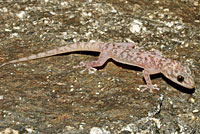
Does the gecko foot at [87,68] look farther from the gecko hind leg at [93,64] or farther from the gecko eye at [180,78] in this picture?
the gecko eye at [180,78]

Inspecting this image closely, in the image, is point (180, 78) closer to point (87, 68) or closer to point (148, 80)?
point (148, 80)

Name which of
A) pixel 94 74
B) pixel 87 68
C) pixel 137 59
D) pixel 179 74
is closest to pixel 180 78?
pixel 179 74

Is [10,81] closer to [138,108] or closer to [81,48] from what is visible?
[81,48]

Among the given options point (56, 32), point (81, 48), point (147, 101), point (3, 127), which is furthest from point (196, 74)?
point (3, 127)

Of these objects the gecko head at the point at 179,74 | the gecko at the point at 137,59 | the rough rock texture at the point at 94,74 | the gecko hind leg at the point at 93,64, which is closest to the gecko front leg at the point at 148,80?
the gecko at the point at 137,59

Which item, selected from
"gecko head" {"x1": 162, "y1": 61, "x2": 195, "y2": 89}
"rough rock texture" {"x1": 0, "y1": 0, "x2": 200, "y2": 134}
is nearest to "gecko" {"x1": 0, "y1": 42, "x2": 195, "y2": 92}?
"gecko head" {"x1": 162, "y1": 61, "x2": 195, "y2": 89}

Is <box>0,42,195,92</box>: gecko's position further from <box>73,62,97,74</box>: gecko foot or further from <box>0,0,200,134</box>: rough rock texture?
<box>0,0,200,134</box>: rough rock texture
